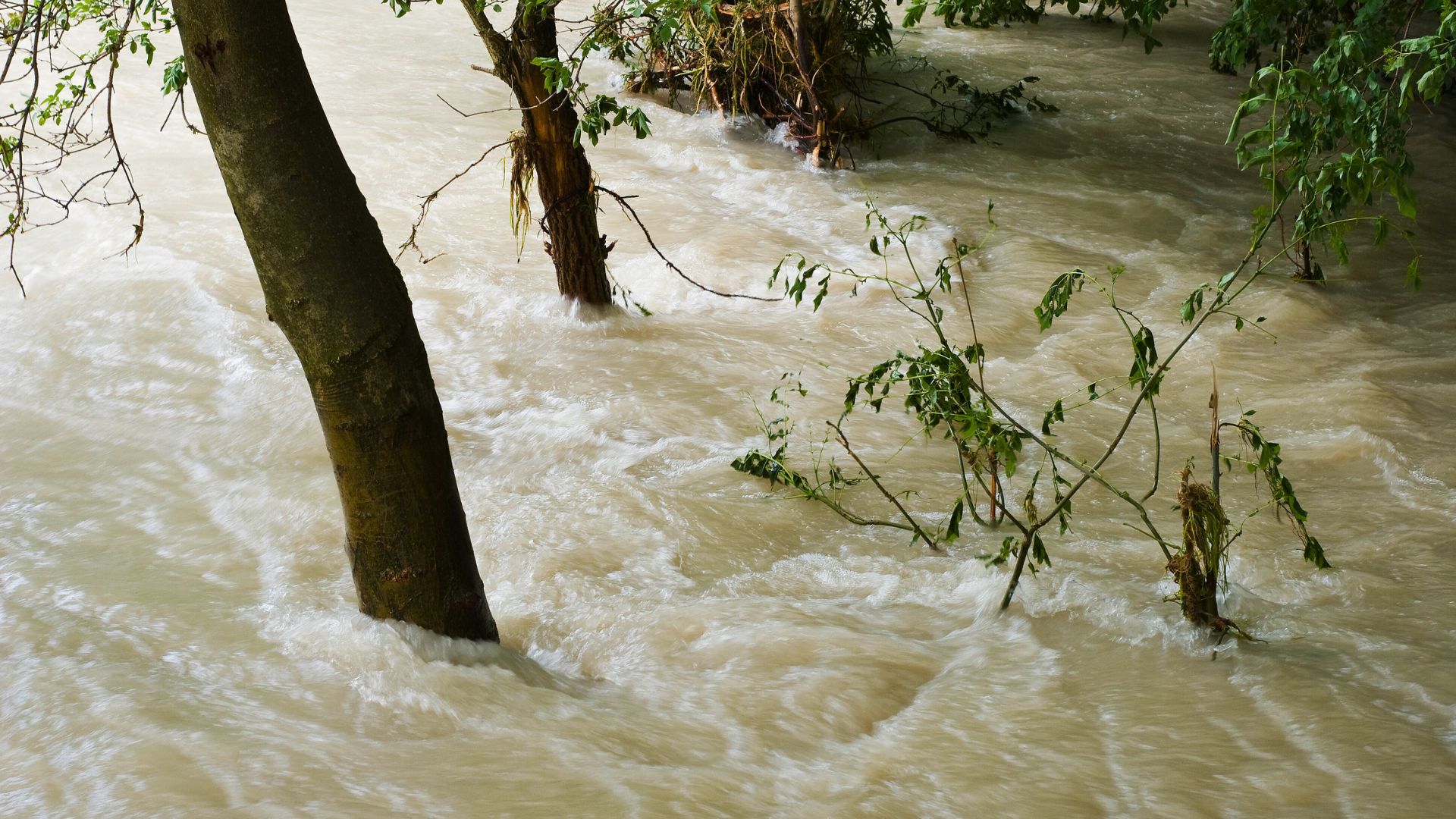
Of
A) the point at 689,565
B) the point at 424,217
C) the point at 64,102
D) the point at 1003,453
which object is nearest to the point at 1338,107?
the point at 1003,453

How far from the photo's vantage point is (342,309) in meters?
2.69

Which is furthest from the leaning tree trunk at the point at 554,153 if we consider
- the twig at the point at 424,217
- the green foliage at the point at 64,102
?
the green foliage at the point at 64,102

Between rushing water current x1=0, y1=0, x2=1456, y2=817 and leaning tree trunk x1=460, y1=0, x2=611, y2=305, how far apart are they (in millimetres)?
240

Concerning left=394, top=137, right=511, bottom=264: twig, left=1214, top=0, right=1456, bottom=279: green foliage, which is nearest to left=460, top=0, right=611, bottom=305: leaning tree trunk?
left=394, top=137, right=511, bottom=264: twig

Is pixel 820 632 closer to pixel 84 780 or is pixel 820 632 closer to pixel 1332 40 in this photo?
pixel 84 780

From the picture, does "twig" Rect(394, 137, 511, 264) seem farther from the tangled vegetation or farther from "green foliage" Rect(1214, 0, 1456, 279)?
"green foliage" Rect(1214, 0, 1456, 279)

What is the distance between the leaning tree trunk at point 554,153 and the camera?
518 cm

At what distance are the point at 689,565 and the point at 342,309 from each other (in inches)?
61.1

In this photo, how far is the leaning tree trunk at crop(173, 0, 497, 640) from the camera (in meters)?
2.47

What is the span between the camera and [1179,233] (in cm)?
756

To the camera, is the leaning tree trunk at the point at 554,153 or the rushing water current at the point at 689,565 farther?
the leaning tree trunk at the point at 554,153

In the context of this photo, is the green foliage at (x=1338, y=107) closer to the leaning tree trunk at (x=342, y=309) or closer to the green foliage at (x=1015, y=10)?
the green foliage at (x=1015, y=10)

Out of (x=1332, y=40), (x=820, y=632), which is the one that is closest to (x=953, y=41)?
(x=1332, y=40)

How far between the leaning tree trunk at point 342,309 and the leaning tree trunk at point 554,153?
234cm
